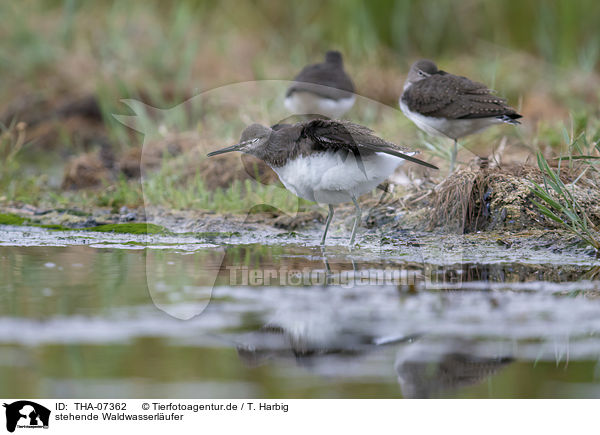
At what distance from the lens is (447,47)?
12695mm

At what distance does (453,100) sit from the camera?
7.09 m

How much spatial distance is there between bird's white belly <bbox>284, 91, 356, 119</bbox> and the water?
9.44ft

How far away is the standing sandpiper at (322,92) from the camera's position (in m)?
8.65

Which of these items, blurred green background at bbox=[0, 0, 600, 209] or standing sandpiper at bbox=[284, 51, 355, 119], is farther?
blurred green background at bbox=[0, 0, 600, 209]

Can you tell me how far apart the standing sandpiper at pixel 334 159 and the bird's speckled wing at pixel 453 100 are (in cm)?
129

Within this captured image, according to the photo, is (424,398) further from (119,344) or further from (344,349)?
(119,344)

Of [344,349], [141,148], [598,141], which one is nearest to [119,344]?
[344,349]

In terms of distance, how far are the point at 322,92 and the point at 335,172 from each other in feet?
10.1

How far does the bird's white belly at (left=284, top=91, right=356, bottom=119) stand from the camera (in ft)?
28.4

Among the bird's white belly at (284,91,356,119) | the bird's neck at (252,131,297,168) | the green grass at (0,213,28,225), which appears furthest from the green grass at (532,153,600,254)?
the green grass at (0,213,28,225)

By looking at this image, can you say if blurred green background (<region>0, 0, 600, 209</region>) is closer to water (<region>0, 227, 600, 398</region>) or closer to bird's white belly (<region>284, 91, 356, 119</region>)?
bird's white belly (<region>284, 91, 356, 119</region>)

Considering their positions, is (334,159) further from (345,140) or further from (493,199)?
(493,199)

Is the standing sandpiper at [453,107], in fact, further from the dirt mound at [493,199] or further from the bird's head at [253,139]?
the bird's head at [253,139]

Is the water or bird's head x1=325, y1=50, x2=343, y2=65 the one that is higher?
bird's head x1=325, y1=50, x2=343, y2=65
